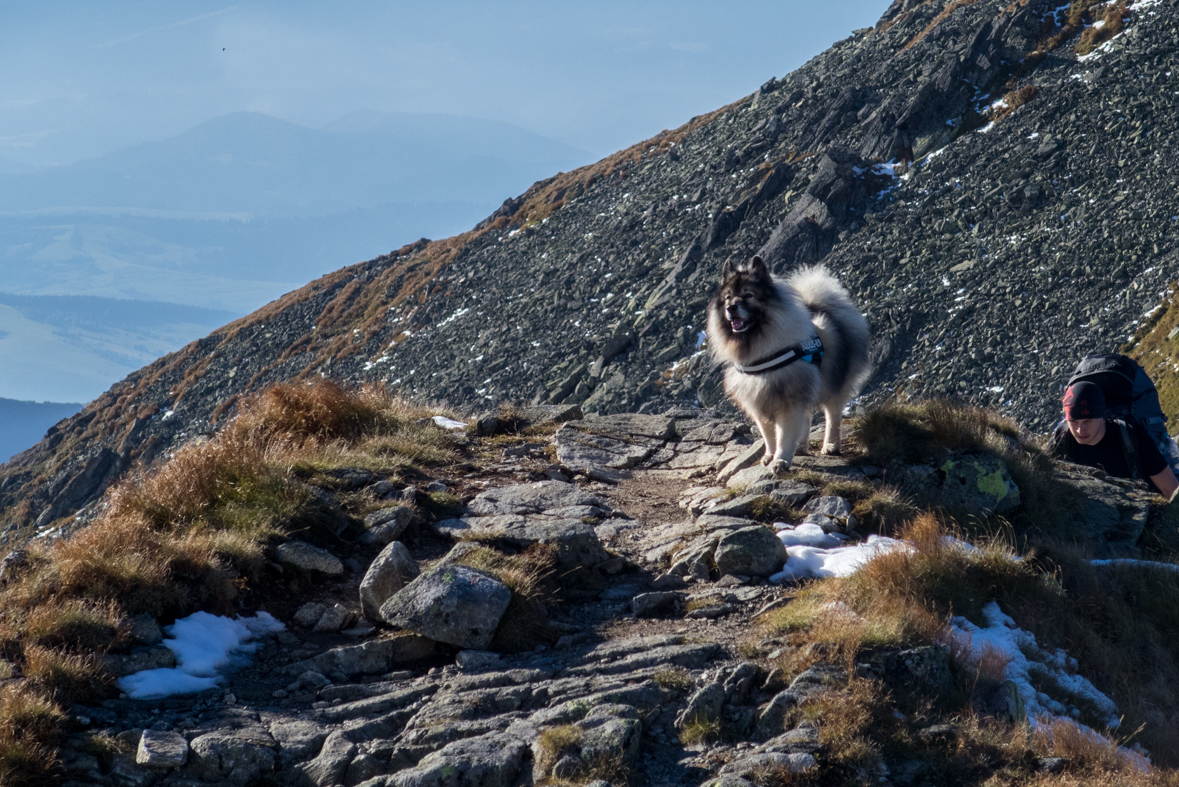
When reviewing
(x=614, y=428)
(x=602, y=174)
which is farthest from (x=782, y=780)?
(x=602, y=174)

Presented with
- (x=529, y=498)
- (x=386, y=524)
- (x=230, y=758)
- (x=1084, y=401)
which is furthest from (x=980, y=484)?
(x=230, y=758)

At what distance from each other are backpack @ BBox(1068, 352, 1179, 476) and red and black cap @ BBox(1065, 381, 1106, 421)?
0.11 m

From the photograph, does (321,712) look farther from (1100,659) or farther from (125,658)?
(1100,659)

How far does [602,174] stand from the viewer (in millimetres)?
64562

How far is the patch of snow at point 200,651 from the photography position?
15.5 ft

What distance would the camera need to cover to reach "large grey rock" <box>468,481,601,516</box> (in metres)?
7.68

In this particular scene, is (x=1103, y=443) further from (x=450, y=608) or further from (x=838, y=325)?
(x=450, y=608)

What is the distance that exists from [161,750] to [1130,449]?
31.1 ft

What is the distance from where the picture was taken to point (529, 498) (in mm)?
8016

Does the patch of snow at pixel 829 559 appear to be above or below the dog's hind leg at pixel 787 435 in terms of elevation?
below

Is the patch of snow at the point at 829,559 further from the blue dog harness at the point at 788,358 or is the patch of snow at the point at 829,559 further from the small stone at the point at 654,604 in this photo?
the blue dog harness at the point at 788,358

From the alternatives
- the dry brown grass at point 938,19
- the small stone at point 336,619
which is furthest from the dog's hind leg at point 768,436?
the dry brown grass at point 938,19

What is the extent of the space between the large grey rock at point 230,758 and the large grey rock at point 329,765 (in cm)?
20

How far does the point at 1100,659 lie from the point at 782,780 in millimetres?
3394
